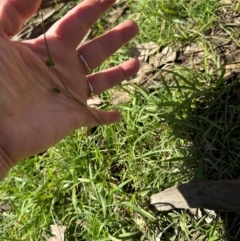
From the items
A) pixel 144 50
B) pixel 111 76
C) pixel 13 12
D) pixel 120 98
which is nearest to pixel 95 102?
pixel 120 98

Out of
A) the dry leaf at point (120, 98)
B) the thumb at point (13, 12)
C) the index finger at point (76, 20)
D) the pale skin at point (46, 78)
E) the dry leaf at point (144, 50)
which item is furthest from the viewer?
the dry leaf at point (144, 50)

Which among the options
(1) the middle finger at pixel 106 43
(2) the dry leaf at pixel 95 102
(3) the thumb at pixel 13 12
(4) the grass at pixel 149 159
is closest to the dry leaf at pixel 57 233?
(4) the grass at pixel 149 159

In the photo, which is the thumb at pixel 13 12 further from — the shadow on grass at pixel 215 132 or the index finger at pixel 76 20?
the shadow on grass at pixel 215 132

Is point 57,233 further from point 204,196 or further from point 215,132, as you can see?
point 215,132

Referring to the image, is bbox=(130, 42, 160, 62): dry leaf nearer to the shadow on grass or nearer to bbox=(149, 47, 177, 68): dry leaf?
bbox=(149, 47, 177, 68): dry leaf

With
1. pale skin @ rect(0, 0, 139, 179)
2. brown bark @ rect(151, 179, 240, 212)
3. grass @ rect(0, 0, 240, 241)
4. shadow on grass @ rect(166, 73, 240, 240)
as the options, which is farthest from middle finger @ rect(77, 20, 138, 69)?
brown bark @ rect(151, 179, 240, 212)
